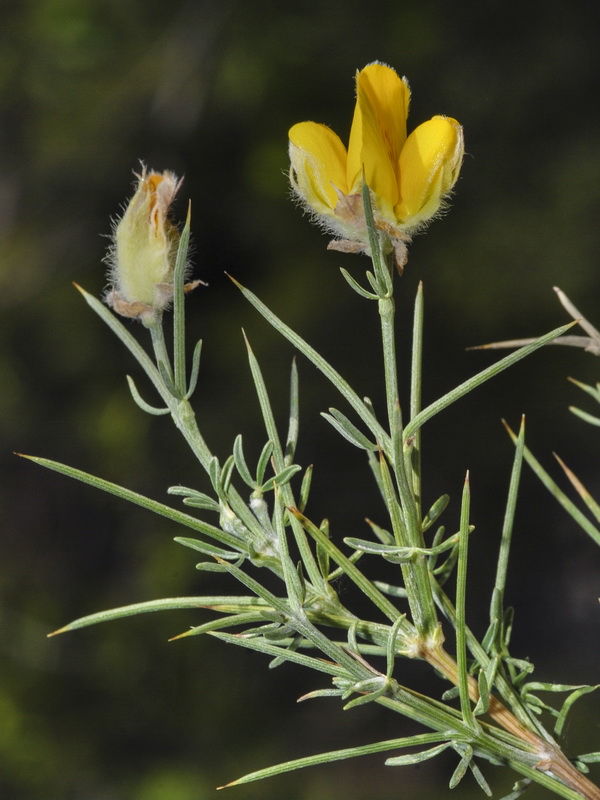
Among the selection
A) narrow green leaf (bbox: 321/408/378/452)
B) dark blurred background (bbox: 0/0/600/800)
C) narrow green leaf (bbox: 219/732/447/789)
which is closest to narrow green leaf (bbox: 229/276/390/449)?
narrow green leaf (bbox: 321/408/378/452)

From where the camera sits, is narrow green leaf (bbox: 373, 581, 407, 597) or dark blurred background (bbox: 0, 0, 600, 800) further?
dark blurred background (bbox: 0, 0, 600, 800)

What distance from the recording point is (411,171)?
0.34 metres

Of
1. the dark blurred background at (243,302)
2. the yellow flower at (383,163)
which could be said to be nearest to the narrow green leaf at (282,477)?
the yellow flower at (383,163)

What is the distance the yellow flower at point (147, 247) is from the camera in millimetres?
379

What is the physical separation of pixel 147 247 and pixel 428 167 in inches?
5.7

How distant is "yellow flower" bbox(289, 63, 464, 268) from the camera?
1.07 feet

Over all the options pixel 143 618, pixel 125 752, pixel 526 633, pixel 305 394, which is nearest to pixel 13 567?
pixel 143 618

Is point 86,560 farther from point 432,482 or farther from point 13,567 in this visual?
point 432,482

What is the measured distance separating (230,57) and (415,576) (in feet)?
5.35

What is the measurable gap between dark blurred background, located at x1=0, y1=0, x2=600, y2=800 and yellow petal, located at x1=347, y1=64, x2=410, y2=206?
126 cm

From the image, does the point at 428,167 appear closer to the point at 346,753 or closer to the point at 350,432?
the point at 350,432

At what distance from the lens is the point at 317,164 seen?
34 centimetres

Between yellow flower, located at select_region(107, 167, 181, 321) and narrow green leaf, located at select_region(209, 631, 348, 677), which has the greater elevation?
yellow flower, located at select_region(107, 167, 181, 321)

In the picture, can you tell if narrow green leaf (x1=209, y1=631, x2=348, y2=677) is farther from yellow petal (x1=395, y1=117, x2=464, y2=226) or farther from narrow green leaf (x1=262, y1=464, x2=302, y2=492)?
yellow petal (x1=395, y1=117, x2=464, y2=226)
